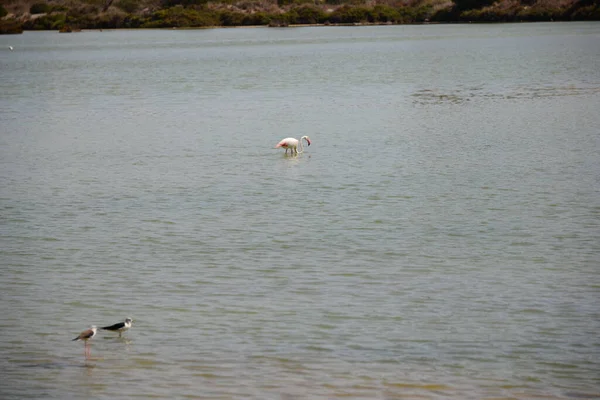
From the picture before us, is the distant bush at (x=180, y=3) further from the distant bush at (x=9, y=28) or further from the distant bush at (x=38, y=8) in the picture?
the distant bush at (x=38, y=8)

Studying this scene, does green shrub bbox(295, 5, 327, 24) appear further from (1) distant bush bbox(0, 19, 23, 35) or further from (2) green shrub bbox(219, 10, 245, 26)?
(1) distant bush bbox(0, 19, 23, 35)

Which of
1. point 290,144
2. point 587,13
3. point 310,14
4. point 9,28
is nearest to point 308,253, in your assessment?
point 290,144

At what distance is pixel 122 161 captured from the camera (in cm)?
2245

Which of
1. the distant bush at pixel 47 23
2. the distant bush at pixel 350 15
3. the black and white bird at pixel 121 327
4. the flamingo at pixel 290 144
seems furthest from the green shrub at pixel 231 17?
the black and white bird at pixel 121 327

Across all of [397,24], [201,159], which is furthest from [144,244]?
[397,24]

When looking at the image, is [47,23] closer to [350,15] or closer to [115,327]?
[350,15]

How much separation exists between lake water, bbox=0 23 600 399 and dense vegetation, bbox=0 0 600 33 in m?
86.4

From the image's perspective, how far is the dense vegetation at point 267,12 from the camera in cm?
11506

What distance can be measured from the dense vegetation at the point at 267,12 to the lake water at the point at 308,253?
86414 millimetres

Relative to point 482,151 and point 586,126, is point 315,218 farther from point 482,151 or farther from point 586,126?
point 586,126

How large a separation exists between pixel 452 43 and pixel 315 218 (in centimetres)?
6349

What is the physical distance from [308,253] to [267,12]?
120m

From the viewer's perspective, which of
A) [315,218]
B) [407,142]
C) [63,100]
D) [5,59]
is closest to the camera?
[315,218]

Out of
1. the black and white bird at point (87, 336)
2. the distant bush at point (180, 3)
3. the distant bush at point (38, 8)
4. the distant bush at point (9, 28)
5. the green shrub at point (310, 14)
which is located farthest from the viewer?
the distant bush at point (38, 8)
